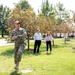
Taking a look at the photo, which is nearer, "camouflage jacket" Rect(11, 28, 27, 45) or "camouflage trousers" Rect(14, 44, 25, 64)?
"camouflage trousers" Rect(14, 44, 25, 64)

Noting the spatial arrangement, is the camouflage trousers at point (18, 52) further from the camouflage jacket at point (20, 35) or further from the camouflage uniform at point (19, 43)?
the camouflage jacket at point (20, 35)

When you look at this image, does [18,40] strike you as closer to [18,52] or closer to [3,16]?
[18,52]

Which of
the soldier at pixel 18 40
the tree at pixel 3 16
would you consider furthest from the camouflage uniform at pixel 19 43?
the tree at pixel 3 16

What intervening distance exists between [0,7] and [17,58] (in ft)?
200

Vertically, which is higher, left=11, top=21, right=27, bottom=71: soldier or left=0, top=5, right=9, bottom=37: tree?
left=0, top=5, right=9, bottom=37: tree

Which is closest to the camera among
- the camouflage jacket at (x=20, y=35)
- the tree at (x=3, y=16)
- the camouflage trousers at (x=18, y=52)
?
the camouflage trousers at (x=18, y=52)

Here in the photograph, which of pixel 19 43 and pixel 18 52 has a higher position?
pixel 19 43

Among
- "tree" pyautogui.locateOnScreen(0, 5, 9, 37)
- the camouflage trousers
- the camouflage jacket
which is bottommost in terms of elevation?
the camouflage trousers

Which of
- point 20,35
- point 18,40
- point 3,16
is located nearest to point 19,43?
point 18,40

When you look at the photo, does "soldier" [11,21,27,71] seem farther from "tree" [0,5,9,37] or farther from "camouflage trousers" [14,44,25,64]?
"tree" [0,5,9,37]

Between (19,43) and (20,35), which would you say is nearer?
(20,35)

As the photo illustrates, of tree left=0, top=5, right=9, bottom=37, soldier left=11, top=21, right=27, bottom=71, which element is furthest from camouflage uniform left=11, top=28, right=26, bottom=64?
tree left=0, top=5, right=9, bottom=37

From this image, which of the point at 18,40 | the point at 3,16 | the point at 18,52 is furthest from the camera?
the point at 3,16

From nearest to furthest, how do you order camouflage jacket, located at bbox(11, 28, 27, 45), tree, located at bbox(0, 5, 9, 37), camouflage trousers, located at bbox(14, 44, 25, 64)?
camouflage trousers, located at bbox(14, 44, 25, 64) → camouflage jacket, located at bbox(11, 28, 27, 45) → tree, located at bbox(0, 5, 9, 37)
